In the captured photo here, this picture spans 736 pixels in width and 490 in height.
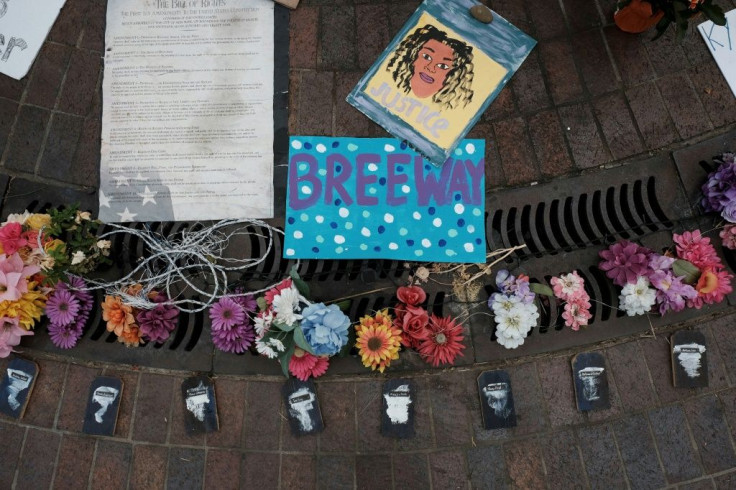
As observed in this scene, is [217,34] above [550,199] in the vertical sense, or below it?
above

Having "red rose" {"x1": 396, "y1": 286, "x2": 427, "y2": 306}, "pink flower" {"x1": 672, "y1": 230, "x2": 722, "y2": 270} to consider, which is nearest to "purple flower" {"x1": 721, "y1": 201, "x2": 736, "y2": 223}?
"pink flower" {"x1": 672, "y1": 230, "x2": 722, "y2": 270}

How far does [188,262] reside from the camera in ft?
6.63

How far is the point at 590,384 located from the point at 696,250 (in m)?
0.67

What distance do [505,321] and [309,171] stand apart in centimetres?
101

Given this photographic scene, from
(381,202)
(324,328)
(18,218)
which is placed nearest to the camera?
(324,328)

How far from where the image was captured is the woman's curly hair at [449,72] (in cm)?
210

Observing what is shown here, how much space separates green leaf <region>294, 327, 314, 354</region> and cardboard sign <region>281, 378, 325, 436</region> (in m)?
0.27

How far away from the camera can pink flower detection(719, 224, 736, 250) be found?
1.97 m

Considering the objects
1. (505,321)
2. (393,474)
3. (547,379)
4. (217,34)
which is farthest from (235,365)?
(217,34)

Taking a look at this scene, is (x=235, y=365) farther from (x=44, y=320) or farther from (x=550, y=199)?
(x=550, y=199)

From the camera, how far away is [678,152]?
6.80 ft

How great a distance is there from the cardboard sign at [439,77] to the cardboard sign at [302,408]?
109 centimetres

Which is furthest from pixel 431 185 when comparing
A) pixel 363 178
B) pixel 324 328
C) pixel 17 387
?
pixel 17 387

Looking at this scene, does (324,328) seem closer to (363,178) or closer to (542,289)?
(363,178)
